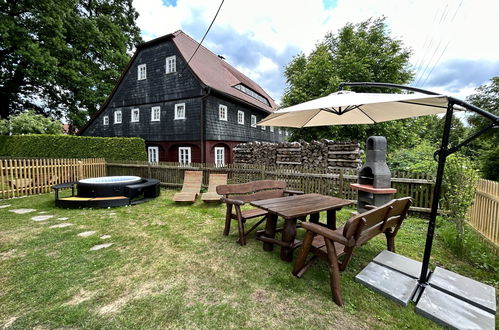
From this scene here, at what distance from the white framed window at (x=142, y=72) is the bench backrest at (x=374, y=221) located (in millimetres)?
16453

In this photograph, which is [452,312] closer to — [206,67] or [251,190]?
[251,190]

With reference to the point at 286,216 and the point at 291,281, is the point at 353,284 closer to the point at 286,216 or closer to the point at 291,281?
the point at 291,281

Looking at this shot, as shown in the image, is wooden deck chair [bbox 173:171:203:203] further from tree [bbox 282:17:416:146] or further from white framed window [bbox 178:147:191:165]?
tree [bbox 282:17:416:146]

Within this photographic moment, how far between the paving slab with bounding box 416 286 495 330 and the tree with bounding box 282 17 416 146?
9.47 metres

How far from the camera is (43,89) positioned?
746 inches

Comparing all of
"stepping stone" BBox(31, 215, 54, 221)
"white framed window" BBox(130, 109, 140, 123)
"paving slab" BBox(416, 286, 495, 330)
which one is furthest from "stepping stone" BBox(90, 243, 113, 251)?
"white framed window" BBox(130, 109, 140, 123)

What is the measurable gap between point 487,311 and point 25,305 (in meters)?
4.96

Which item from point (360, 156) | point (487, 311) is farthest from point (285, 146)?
point (487, 311)

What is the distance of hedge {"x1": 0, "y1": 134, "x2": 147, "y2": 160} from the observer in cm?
1130

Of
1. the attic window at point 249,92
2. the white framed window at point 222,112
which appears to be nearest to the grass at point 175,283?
the white framed window at point 222,112

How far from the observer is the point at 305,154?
9.39 metres

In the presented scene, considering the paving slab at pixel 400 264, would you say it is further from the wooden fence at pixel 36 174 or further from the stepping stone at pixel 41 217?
the wooden fence at pixel 36 174

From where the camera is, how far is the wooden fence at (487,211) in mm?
3276

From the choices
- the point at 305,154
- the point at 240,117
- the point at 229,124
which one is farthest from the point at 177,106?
the point at 305,154
